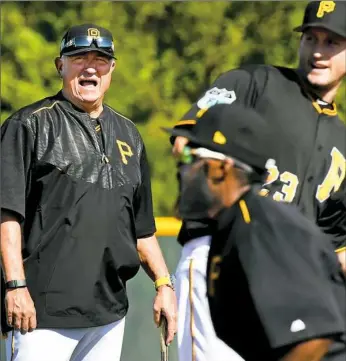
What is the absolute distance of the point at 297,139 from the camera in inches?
203

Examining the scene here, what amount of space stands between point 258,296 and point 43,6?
10778 millimetres

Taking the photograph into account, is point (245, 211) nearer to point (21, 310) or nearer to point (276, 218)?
point (276, 218)

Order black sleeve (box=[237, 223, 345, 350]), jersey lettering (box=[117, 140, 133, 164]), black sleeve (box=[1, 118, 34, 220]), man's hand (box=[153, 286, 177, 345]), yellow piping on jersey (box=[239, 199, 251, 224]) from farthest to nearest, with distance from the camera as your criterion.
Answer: man's hand (box=[153, 286, 177, 345]) < jersey lettering (box=[117, 140, 133, 164]) < black sleeve (box=[1, 118, 34, 220]) < yellow piping on jersey (box=[239, 199, 251, 224]) < black sleeve (box=[237, 223, 345, 350])

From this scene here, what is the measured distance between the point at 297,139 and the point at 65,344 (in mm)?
1360

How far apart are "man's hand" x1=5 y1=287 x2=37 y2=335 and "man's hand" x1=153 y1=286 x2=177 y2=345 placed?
758 millimetres

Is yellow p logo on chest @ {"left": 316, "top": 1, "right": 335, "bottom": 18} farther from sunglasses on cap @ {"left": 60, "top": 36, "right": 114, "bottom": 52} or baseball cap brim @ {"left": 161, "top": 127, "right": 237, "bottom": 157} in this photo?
baseball cap brim @ {"left": 161, "top": 127, "right": 237, "bottom": 157}

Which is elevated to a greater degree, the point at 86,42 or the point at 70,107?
the point at 86,42

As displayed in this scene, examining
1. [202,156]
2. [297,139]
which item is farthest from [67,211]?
[202,156]

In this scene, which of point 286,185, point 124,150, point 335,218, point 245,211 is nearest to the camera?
point 245,211

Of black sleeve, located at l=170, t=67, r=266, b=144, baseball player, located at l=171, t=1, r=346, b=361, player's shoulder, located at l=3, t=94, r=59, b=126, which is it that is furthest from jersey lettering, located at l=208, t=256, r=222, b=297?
player's shoulder, located at l=3, t=94, r=59, b=126

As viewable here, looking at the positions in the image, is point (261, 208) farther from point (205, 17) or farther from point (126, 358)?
point (205, 17)

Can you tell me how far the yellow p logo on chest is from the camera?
206 inches

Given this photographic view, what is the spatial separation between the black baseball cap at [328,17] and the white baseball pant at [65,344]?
161 centimetres

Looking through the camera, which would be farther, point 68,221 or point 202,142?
point 68,221
